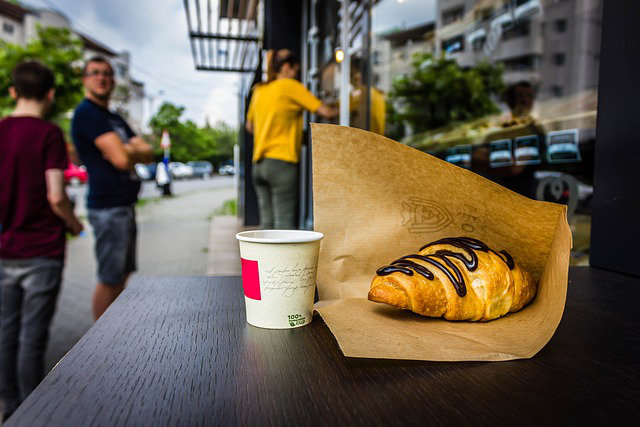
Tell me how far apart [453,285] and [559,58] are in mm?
3176

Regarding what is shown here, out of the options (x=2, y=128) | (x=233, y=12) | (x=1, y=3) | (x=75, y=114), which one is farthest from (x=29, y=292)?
(x=1, y=3)

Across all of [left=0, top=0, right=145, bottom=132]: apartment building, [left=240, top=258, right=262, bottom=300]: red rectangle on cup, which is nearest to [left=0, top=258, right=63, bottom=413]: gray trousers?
[left=240, top=258, right=262, bottom=300]: red rectangle on cup

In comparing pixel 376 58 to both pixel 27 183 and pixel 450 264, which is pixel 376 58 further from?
pixel 450 264

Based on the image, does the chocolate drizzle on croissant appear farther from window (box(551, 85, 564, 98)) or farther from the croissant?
window (box(551, 85, 564, 98))

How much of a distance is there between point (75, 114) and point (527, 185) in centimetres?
267

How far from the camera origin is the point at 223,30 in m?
6.68

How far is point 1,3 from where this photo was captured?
31.0m

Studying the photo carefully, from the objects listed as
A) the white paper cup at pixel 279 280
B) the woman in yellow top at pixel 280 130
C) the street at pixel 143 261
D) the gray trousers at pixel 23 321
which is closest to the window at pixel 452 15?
the woman in yellow top at pixel 280 130

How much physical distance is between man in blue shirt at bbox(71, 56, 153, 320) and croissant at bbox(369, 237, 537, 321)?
2384mm

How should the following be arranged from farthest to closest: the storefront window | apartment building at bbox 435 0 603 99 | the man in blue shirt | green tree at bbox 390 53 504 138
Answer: green tree at bbox 390 53 504 138 < apartment building at bbox 435 0 603 99 < the man in blue shirt < the storefront window

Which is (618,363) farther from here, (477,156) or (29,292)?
(477,156)

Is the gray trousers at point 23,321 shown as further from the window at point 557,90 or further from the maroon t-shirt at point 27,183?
the window at point 557,90

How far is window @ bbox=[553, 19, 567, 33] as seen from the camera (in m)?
3.14

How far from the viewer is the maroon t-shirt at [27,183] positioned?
237 centimetres
